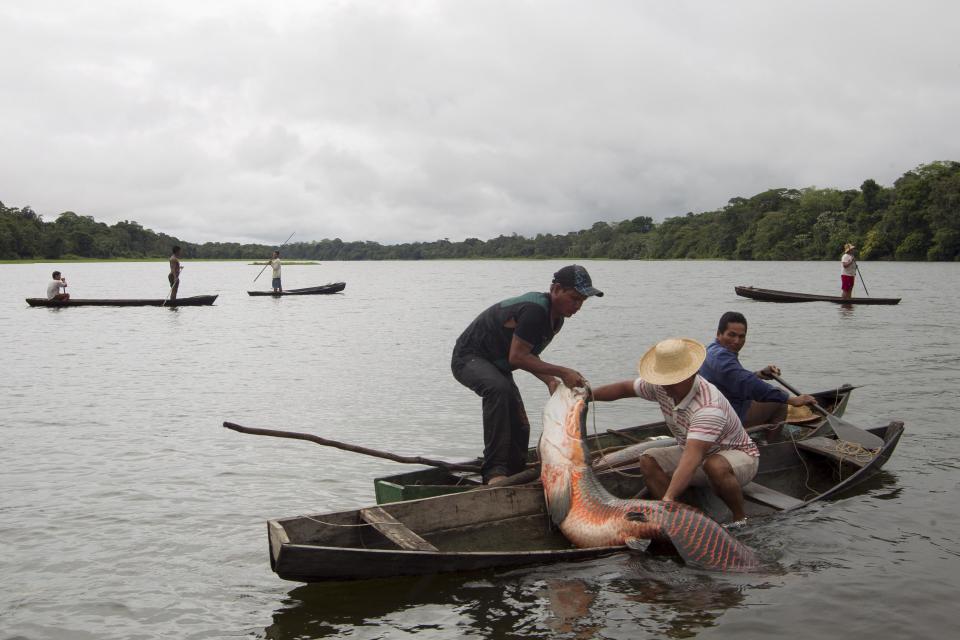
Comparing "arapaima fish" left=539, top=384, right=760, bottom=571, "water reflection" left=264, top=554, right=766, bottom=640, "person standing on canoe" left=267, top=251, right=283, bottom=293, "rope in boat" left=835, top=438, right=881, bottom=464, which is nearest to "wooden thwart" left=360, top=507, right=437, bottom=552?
"water reflection" left=264, top=554, right=766, bottom=640

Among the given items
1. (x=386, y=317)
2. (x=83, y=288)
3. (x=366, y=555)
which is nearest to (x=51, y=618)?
(x=366, y=555)

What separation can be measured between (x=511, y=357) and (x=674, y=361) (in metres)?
1.33

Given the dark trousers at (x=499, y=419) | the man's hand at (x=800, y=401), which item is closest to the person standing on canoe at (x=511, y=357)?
the dark trousers at (x=499, y=419)

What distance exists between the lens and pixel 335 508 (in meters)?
8.11

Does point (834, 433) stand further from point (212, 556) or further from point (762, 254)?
point (762, 254)

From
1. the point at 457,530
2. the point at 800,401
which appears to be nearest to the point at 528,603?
the point at 457,530

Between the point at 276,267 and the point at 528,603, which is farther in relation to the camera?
the point at 276,267

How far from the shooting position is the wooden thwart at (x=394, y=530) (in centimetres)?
562

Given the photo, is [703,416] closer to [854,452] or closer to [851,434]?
[854,452]

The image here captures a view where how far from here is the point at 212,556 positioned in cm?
680

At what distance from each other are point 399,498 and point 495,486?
77 cm

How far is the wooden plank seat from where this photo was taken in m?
7.16

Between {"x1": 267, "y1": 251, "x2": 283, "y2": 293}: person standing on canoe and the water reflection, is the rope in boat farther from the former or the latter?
{"x1": 267, "y1": 251, "x2": 283, "y2": 293}: person standing on canoe

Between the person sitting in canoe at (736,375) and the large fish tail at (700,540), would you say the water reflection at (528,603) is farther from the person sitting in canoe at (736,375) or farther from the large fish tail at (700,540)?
the person sitting in canoe at (736,375)
